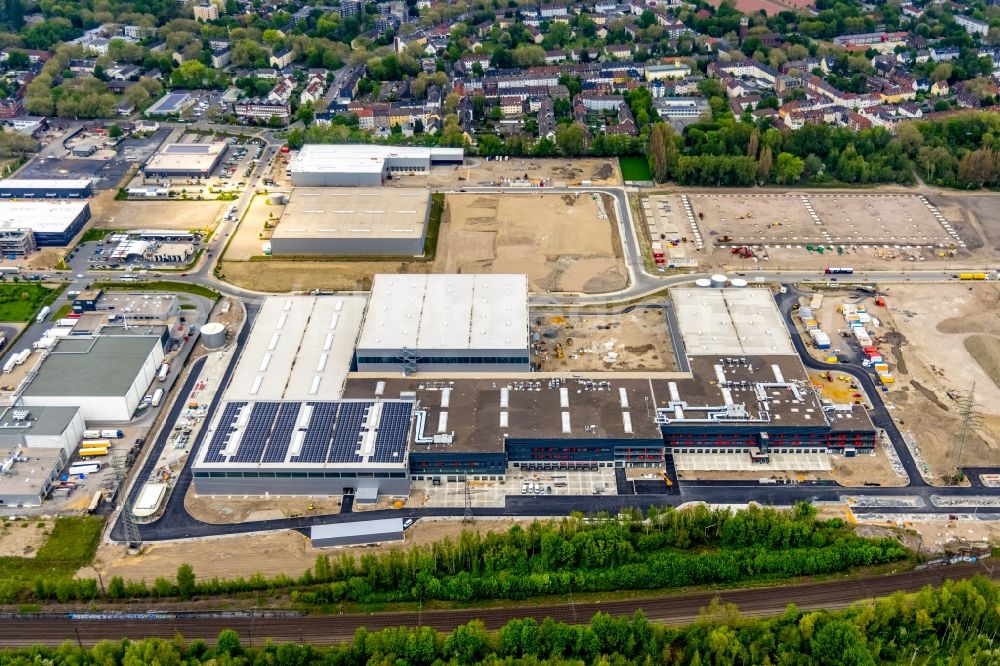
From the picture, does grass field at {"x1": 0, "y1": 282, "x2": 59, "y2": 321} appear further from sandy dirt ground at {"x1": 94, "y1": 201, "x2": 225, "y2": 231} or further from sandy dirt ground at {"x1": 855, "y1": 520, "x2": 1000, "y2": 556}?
sandy dirt ground at {"x1": 855, "y1": 520, "x2": 1000, "y2": 556}

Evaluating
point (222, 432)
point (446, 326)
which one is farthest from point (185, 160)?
point (222, 432)

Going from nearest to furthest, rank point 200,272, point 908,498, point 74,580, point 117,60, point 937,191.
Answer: point 74,580
point 908,498
point 200,272
point 937,191
point 117,60

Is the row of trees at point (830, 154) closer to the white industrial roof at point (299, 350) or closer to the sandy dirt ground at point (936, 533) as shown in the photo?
the white industrial roof at point (299, 350)

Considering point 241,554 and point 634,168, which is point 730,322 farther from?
point 241,554

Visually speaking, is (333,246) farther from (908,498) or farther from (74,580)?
(908,498)

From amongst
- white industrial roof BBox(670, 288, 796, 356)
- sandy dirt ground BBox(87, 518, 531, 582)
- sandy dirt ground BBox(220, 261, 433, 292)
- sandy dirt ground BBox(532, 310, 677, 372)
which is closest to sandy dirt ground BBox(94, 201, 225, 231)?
sandy dirt ground BBox(220, 261, 433, 292)

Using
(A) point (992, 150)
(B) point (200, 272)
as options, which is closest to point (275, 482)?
(B) point (200, 272)
